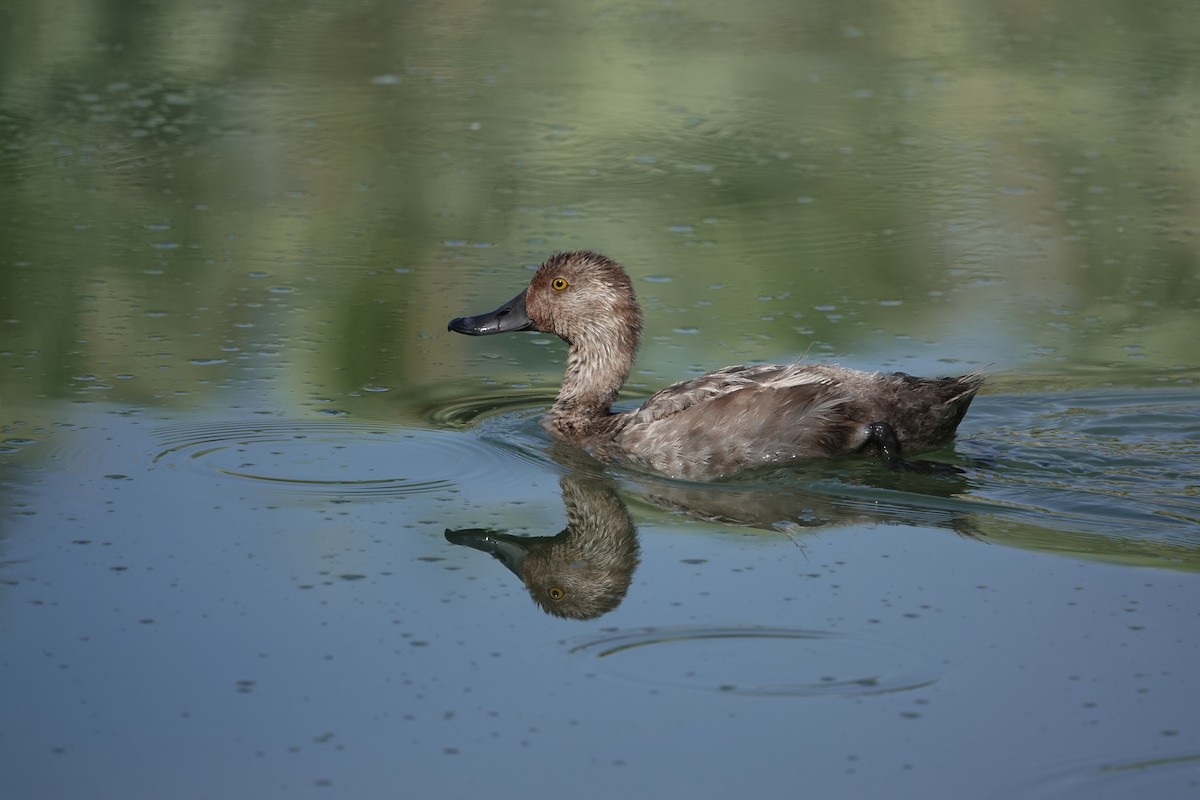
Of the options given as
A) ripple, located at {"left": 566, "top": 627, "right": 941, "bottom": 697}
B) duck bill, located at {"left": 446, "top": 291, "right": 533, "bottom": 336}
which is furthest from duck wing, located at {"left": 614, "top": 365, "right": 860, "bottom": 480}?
ripple, located at {"left": 566, "top": 627, "right": 941, "bottom": 697}

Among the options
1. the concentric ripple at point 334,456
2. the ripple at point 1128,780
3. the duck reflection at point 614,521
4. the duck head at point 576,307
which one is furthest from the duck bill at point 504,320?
the ripple at point 1128,780

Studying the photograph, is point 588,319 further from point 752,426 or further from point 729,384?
point 752,426

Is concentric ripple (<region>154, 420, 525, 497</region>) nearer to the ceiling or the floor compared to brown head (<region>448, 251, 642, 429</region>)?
nearer to the floor

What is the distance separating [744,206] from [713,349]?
285cm

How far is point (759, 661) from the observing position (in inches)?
195

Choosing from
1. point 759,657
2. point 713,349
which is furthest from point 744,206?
point 759,657

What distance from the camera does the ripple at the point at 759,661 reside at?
4781 millimetres

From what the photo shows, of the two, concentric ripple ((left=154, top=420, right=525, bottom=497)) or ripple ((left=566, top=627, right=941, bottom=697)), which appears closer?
ripple ((left=566, top=627, right=941, bottom=697))

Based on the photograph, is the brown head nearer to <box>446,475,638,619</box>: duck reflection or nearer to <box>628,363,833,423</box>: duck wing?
<box>628,363,833,423</box>: duck wing

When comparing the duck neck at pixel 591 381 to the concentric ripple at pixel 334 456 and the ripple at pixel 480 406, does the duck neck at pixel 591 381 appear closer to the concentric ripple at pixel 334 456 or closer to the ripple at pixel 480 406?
the ripple at pixel 480 406

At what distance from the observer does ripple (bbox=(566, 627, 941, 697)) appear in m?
4.78

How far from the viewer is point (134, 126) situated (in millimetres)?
13023

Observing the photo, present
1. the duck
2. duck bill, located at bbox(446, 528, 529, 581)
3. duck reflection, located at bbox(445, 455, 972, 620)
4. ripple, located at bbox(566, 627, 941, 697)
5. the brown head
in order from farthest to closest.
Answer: the brown head
the duck
duck bill, located at bbox(446, 528, 529, 581)
duck reflection, located at bbox(445, 455, 972, 620)
ripple, located at bbox(566, 627, 941, 697)

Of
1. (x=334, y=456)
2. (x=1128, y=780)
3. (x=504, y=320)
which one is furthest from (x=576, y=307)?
(x=1128, y=780)
